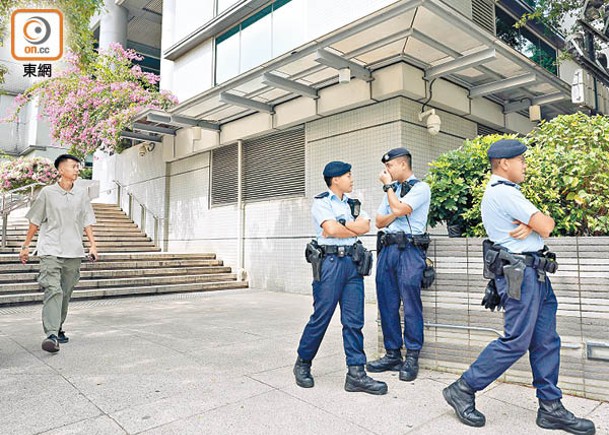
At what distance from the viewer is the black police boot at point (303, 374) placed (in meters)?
3.09

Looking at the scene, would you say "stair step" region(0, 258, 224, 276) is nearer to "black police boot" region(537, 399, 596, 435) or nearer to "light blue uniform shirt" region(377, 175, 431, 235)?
"light blue uniform shirt" region(377, 175, 431, 235)

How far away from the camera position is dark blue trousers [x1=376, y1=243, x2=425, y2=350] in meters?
3.30

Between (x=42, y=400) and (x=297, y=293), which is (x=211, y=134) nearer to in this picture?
(x=297, y=293)

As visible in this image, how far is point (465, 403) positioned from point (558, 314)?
3.41ft

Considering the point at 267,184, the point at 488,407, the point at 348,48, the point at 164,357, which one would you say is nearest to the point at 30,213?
the point at 164,357

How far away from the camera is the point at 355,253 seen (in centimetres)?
307

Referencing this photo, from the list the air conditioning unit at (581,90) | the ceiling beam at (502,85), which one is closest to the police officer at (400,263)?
the air conditioning unit at (581,90)

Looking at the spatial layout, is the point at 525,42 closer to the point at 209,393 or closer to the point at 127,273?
the point at 127,273

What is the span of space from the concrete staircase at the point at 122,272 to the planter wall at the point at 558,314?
21.5ft

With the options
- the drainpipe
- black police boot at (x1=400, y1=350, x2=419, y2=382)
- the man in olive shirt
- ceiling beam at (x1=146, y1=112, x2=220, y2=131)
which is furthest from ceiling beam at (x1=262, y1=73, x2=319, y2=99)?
black police boot at (x1=400, y1=350, x2=419, y2=382)

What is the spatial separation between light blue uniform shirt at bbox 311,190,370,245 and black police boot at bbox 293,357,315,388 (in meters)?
0.90

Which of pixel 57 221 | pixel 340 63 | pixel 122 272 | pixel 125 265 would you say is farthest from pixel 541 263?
pixel 125 265

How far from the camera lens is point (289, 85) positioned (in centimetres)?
762

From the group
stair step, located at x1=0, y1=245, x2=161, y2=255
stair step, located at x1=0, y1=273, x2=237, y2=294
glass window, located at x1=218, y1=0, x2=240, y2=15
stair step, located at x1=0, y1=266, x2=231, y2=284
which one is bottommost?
stair step, located at x1=0, y1=273, x2=237, y2=294
